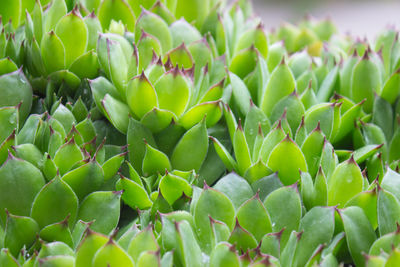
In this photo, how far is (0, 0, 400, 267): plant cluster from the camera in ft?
3.58

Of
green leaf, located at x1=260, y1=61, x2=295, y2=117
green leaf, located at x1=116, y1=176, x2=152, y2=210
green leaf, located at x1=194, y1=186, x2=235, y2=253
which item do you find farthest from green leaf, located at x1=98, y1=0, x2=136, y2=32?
green leaf, located at x1=194, y1=186, x2=235, y2=253

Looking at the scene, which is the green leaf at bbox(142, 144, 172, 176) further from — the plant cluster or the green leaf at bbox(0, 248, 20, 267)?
the green leaf at bbox(0, 248, 20, 267)

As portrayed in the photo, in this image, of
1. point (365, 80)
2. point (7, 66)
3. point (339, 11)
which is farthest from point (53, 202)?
point (339, 11)

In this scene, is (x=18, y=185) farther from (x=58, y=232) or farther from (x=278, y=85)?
(x=278, y=85)

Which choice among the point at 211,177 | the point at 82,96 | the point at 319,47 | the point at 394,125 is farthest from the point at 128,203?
the point at 319,47

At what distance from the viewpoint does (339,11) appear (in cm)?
745

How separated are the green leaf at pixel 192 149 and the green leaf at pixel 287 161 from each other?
156 mm

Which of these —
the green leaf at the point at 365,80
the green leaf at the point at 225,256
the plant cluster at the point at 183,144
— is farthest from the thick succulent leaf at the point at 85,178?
the green leaf at the point at 365,80

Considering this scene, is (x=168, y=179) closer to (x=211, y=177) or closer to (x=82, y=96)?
(x=211, y=177)

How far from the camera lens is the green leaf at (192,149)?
1312 millimetres

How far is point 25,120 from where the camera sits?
141 cm

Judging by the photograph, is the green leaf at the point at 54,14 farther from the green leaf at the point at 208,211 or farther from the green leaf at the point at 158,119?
the green leaf at the point at 208,211

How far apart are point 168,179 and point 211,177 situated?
0.57 ft

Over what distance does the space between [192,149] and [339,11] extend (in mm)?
6557
